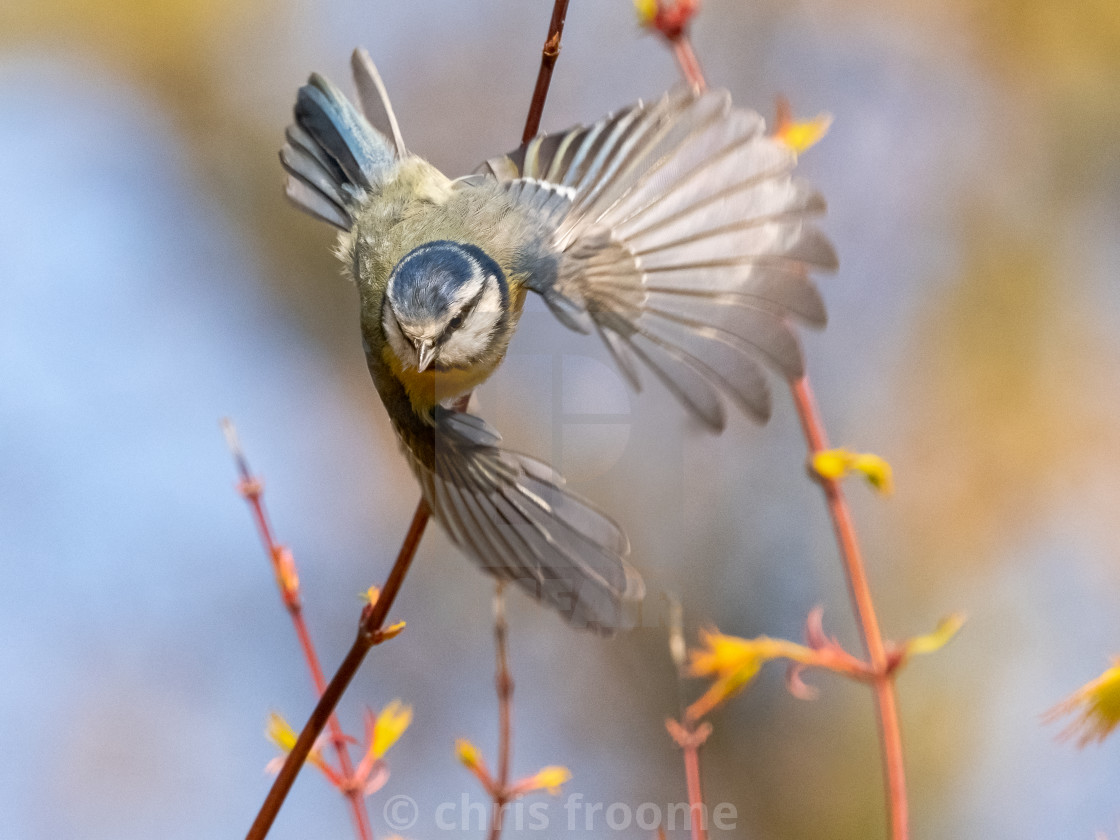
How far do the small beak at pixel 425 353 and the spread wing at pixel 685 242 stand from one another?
169 mm

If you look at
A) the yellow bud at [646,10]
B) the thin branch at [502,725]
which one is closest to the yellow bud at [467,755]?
the thin branch at [502,725]

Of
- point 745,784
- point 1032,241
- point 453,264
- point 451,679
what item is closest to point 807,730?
point 745,784

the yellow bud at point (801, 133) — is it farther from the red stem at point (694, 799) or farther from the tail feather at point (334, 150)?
the tail feather at point (334, 150)

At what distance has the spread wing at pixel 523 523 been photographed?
1228mm

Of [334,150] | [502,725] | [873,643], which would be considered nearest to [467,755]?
[502,725]

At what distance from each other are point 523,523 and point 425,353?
26 centimetres

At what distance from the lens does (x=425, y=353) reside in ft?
4.87

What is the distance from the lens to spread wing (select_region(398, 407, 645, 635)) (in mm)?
1228

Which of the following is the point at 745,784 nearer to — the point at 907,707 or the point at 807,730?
the point at 807,730

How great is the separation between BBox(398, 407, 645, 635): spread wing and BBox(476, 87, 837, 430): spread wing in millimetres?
182

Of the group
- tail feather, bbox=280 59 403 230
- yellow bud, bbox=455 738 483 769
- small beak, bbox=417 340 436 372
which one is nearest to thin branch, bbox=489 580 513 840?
yellow bud, bbox=455 738 483 769

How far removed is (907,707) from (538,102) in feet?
9.85

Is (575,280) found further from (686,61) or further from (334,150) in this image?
(334,150)

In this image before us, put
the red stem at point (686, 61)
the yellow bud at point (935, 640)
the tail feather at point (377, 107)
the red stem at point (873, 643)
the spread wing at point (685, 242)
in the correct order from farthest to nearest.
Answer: the tail feather at point (377, 107) < the spread wing at point (685, 242) < the red stem at point (686, 61) < the yellow bud at point (935, 640) < the red stem at point (873, 643)
